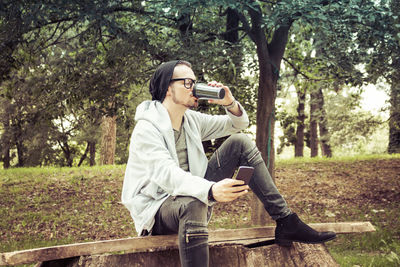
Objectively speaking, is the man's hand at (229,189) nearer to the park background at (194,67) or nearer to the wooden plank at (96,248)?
the wooden plank at (96,248)

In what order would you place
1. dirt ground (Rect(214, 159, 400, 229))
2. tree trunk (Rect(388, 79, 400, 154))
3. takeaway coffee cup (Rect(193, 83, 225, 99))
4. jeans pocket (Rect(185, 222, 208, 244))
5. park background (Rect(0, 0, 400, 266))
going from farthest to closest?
tree trunk (Rect(388, 79, 400, 154))
dirt ground (Rect(214, 159, 400, 229))
park background (Rect(0, 0, 400, 266))
takeaway coffee cup (Rect(193, 83, 225, 99))
jeans pocket (Rect(185, 222, 208, 244))

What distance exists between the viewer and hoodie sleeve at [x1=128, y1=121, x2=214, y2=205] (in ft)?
7.29

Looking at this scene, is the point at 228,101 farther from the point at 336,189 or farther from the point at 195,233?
the point at 336,189

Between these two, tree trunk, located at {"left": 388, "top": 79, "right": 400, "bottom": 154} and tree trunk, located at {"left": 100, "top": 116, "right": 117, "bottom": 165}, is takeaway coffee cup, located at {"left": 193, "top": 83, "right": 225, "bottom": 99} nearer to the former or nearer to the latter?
tree trunk, located at {"left": 388, "top": 79, "right": 400, "bottom": 154}

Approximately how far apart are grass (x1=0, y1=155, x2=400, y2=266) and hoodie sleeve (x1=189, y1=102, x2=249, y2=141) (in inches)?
97.6

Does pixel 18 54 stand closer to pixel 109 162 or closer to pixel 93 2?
pixel 93 2

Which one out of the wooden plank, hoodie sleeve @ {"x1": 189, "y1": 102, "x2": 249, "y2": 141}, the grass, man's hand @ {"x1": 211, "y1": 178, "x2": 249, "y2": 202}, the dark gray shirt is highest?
hoodie sleeve @ {"x1": 189, "y1": 102, "x2": 249, "y2": 141}

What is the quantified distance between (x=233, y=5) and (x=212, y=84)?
6.34 feet

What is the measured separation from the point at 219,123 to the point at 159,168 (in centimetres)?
90

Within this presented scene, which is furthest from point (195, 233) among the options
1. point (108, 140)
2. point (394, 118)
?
point (108, 140)

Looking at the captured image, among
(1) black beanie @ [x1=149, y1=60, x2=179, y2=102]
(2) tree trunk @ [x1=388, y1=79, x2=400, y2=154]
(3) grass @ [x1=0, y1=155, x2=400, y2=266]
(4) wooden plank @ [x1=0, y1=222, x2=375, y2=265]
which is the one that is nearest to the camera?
(4) wooden plank @ [x1=0, y1=222, x2=375, y2=265]

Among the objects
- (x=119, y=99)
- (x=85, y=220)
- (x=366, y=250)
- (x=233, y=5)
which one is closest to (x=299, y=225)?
(x=233, y=5)

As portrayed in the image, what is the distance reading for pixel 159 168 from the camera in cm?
231

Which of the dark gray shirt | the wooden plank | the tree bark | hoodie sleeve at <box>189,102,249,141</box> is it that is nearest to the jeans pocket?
the wooden plank
